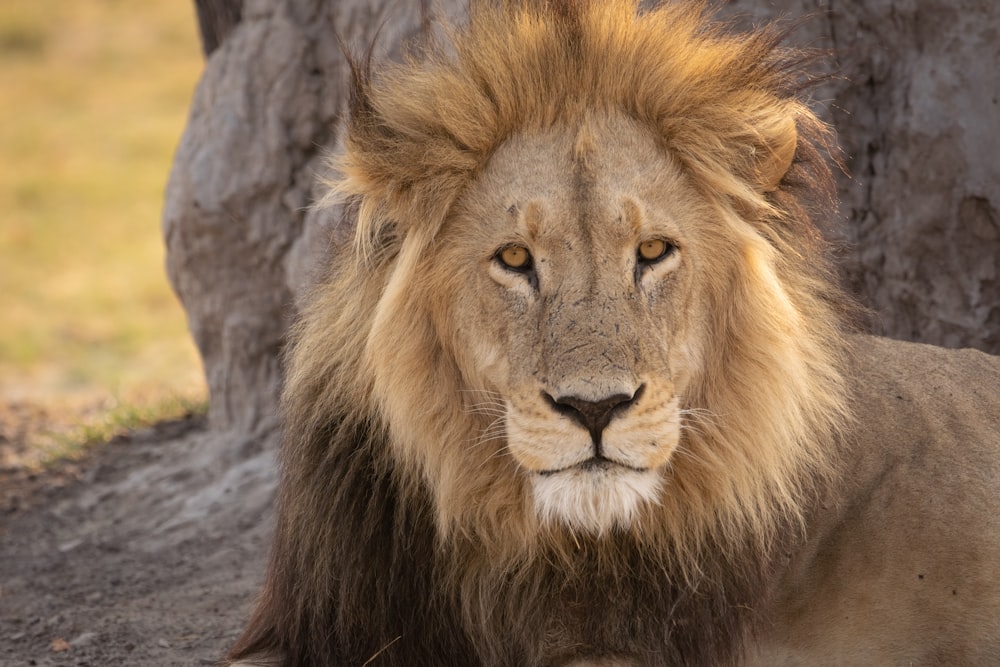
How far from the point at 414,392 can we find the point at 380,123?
0.61 m

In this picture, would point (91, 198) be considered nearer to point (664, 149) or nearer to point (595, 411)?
point (664, 149)

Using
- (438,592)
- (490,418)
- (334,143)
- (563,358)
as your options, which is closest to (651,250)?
(563,358)

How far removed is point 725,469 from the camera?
113 inches

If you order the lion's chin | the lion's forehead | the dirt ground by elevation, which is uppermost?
the lion's forehead

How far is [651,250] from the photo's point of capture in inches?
109

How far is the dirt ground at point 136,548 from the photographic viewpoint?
404cm

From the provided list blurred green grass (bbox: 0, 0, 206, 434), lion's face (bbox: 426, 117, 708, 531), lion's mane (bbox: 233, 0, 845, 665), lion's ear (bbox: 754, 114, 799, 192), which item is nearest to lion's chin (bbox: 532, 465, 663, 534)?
lion's face (bbox: 426, 117, 708, 531)

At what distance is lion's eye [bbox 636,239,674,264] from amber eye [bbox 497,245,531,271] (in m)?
0.24

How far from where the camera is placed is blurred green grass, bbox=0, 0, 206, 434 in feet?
34.5

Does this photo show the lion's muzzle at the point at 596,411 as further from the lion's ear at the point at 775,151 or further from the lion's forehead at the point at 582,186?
the lion's ear at the point at 775,151

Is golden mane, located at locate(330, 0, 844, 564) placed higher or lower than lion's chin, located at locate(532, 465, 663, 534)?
higher

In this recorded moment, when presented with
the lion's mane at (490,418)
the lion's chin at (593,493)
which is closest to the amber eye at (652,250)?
the lion's mane at (490,418)

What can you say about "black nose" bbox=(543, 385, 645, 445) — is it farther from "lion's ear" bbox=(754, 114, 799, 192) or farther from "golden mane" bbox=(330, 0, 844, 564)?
"lion's ear" bbox=(754, 114, 799, 192)

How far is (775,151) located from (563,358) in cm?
76
